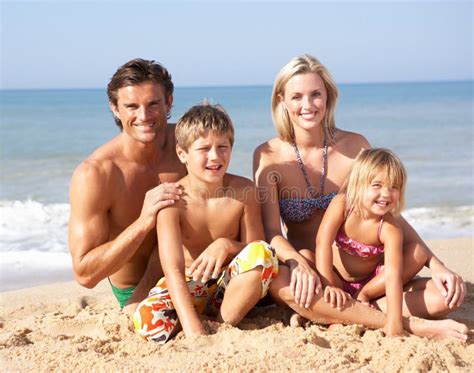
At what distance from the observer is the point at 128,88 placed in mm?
4016

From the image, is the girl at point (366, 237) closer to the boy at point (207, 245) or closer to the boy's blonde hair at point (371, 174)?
the boy's blonde hair at point (371, 174)

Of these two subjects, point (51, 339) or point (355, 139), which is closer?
point (51, 339)

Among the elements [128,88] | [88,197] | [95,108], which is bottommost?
[95,108]

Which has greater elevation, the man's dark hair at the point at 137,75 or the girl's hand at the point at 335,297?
the man's dark hair at the point at 137,75

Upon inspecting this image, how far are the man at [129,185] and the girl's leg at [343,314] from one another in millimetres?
772

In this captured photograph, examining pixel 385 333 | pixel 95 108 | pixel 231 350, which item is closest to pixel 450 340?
pixel 385 333

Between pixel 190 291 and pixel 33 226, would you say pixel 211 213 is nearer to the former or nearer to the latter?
pixel 190 291

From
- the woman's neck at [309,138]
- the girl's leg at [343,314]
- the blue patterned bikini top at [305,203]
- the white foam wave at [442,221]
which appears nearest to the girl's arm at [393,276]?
the girl's leg at [343,314]

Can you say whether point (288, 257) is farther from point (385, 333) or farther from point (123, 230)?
point (123, 230)

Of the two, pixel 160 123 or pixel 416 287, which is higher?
pixel 160 123

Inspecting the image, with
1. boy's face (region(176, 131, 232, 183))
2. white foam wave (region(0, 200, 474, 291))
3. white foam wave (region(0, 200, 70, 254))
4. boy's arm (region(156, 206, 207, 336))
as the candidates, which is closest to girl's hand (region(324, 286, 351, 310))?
boy's arm (region(156, 206, 207, 336))

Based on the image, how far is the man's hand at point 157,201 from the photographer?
147 inches

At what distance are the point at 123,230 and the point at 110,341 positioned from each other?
0.82 m

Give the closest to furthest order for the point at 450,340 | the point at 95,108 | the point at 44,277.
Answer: the point at 450,340, the point at 44,277, the point at 95,108
